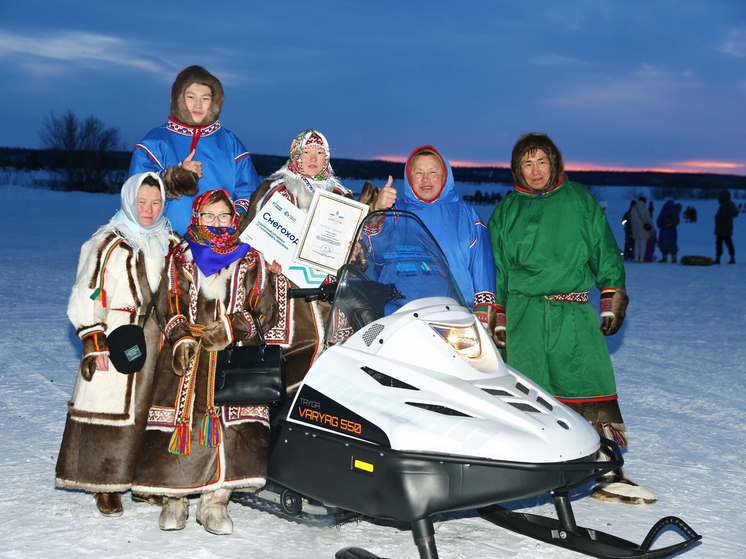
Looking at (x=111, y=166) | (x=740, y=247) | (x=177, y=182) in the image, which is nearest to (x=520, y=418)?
(x=177, y=182)

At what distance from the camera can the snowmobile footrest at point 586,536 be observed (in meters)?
2.89

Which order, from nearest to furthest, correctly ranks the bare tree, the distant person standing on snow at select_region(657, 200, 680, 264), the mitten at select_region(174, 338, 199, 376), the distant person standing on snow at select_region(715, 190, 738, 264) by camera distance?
the mitten at select_region(174, 338, 199, 376) < the distant person standing on snow at select_region(715, 190, 738, 264) < the distant person standing on snow at select_region(657, 200, 680, 264) < the bare tree

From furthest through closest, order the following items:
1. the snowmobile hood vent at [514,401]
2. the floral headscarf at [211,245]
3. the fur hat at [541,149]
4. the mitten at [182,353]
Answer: the fur hat at [541,149], the floral headscarf at [211,245], the mitten at [182,353], the snowmobile hood vent at [514,401]

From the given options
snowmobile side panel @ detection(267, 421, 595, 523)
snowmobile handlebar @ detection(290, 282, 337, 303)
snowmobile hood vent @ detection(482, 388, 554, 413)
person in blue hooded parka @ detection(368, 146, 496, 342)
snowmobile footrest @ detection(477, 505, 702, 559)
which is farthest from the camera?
person in blue hooded parka @ detection(368, 146, 496, 342)

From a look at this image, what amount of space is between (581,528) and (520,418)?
1015mm

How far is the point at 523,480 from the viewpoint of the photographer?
96.8 inches

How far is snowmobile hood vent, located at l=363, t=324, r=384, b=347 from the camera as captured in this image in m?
2.75

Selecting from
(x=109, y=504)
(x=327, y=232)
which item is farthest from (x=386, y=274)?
(x=109, y=504)

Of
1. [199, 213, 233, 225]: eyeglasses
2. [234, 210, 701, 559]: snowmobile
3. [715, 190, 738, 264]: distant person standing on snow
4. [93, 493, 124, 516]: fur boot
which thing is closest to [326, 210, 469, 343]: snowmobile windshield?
[234, 210, 701, 559]: snowmobile

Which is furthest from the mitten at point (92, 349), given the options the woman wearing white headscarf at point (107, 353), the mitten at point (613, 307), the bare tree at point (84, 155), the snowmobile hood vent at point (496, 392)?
the bare tree at point (84, 155)

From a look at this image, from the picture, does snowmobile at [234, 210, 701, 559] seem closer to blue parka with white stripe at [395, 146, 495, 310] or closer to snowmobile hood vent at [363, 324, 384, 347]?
snowmobile hood vent at [363, 324, 384, 347]

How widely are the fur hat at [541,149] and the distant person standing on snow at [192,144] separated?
153 cm

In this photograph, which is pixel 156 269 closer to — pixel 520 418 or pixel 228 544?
pixel 228 544

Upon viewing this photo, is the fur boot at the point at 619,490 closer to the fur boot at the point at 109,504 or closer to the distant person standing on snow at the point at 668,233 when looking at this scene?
the fur boot at the point at 109,504
